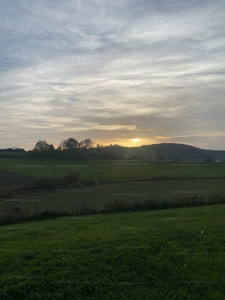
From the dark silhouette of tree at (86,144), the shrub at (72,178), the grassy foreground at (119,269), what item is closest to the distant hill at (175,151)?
the dark silhouette of tree at (86,144)

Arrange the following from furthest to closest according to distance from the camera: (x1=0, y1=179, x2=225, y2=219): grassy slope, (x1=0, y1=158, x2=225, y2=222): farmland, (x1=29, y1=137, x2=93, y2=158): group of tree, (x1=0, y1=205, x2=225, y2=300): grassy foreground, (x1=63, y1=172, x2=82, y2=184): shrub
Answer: (x1=29, y1=137, x2=93, y2=158): group of tree < (x1=63, y1=172, x2=82, y2=184): shrub < (x1=0, y1=158, x2=225, y2=222): farmland < (x1=0, y1=179, x2=225, y2=219): grassy slope < (x1=0, y1=205, x2=225, y2=300): grassy foreground

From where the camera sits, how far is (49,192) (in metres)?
41.5

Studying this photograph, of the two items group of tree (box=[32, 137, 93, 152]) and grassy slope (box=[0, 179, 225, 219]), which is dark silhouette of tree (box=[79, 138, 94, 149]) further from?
grassy slope (box=[0, 179, 225, 219])

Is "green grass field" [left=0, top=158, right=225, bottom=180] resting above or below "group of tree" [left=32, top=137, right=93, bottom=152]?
below

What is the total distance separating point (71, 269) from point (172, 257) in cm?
247

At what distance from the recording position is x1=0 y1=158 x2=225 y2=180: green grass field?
191 ft

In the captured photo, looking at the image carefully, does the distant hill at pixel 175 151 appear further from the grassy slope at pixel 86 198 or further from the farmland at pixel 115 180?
the grassy slope at pixel 86 198

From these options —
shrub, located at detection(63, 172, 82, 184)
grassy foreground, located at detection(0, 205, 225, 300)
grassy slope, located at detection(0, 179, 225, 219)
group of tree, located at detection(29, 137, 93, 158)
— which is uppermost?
group of tree, located at detection(29, 137, 93, 158)

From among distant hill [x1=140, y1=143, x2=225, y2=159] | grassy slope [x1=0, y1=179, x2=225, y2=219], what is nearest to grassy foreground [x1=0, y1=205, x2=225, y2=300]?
grassy slope [x1=0, y1=179, x2=225, y2=219]

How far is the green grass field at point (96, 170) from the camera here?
58.1m

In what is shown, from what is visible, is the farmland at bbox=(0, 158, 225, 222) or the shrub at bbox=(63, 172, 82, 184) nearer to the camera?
the farmland at bbox=(0, 158, 225, 222)

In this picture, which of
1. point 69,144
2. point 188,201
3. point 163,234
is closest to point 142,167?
point 69,144

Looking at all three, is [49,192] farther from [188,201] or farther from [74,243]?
[74,243]

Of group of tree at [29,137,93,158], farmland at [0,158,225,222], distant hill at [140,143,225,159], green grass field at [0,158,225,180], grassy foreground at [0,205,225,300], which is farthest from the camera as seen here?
distant hill at [140,143,225,159]
